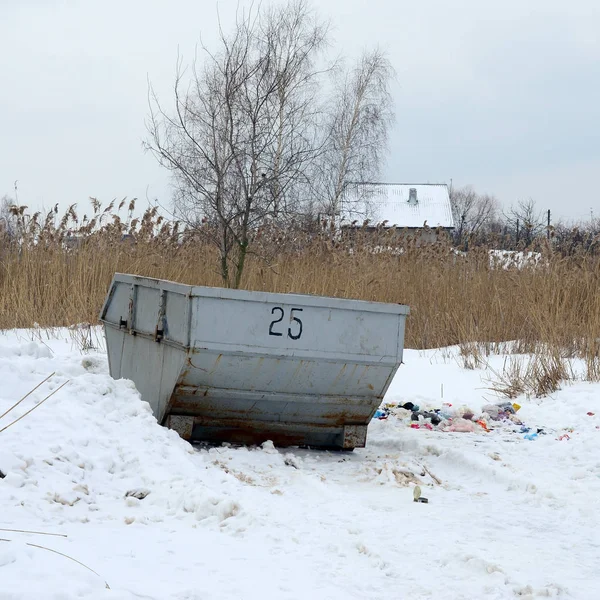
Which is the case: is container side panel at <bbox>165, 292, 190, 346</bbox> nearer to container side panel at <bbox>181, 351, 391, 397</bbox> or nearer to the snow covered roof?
container side panel at <bbox>181, 351, 391, 397</bbox>

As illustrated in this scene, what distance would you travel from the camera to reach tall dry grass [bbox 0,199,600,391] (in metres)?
10.7

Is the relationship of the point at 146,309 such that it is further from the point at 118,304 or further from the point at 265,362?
the point at 265,362

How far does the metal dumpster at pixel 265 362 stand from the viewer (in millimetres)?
5832

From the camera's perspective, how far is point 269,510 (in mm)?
4477

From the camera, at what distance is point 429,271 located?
1289 centimetres

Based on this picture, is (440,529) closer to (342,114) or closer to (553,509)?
(553,509)

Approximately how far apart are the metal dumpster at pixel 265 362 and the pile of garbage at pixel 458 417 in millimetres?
1298

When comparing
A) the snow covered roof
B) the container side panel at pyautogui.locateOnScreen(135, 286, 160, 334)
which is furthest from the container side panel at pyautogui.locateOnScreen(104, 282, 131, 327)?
the snow covered roof

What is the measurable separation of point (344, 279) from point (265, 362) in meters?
6.35

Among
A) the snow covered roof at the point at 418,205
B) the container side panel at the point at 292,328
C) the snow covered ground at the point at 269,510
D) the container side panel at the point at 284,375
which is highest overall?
the snow covered roof at the point at 418,205

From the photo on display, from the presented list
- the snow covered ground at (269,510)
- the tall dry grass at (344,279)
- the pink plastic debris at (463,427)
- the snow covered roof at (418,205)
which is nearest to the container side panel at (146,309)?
the snow covered ground at (269,510)

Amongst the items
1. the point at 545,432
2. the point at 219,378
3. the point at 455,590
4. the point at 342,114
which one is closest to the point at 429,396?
the point at 545,432

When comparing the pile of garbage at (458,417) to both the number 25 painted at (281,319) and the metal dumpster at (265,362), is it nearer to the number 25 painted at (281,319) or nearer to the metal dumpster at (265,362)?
the metal dumpster at (265,362)

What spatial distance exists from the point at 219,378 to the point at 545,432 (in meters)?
2.98
